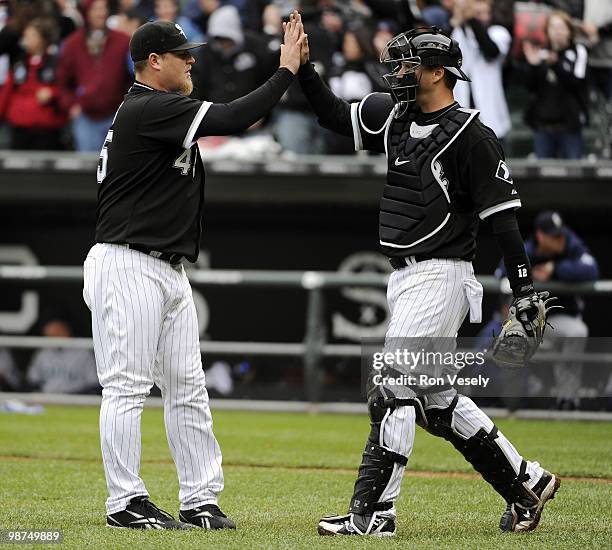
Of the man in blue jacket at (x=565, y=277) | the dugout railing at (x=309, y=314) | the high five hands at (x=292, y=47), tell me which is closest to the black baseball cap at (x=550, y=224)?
the man in blue jacket at (x=565, y=277)

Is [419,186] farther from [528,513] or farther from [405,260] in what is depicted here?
[528,513]

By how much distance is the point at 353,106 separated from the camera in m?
5.59

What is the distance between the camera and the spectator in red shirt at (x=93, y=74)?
12.0 metres

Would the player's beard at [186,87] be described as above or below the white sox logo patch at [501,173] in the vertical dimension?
above

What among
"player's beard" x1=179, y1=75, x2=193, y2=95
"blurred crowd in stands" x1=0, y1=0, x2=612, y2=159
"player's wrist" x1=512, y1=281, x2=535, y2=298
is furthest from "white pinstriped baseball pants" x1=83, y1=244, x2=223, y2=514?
"blurred crowd in stands" x1=0, y1=0, x2=612, y2=159

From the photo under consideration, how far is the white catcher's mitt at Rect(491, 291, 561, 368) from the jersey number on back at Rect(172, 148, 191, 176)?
4.82 feet

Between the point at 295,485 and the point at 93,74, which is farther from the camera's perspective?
the point at 93,74

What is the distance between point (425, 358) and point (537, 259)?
18.4 ft

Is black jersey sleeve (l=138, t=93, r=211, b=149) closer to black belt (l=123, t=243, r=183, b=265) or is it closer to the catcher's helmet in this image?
black belt (l=123, t=243, r=183, b=265)

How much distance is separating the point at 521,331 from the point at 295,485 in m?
2.11

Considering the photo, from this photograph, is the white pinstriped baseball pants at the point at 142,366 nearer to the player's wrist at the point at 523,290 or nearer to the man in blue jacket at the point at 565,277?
the player's wrist at the point at 523,290

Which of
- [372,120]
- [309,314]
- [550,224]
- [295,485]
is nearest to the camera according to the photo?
[372,120]

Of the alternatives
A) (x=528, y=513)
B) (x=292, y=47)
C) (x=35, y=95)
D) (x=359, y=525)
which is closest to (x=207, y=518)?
(x=359, y=525)

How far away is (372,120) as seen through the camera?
551cm
